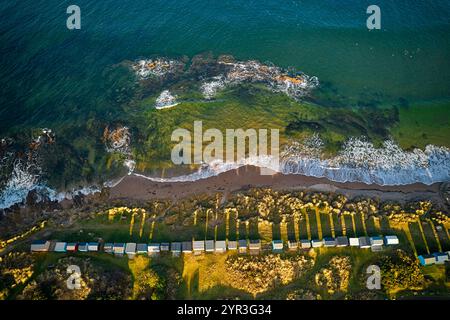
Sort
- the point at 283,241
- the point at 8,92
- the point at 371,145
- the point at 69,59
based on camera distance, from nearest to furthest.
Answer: the point at 283,241
the point at 371,145
the point at 8,92
the point at 69,59

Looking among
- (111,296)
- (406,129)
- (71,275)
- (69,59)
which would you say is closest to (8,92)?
(69,59)

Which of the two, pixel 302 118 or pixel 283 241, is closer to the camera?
pixel 283 241

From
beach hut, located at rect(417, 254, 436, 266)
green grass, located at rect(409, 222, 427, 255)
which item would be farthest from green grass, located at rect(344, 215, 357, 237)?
beach hut, located at rect(417, 254, 436, 266)

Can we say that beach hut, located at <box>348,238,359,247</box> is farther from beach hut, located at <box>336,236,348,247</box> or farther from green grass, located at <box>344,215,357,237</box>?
green grass, located at <box>344,215,357,237</box>

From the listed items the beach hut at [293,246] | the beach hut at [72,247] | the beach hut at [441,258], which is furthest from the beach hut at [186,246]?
the beach hut at [441,258]

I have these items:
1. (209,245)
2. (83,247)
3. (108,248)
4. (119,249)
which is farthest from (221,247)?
(83,247)

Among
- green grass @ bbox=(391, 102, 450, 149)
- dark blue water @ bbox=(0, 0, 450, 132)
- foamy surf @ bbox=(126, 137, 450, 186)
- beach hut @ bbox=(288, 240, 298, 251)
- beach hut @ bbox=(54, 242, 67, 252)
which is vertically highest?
dark blue water @ bbox=(0, 0, 450, 132)
